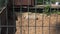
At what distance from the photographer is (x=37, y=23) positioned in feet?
5.01

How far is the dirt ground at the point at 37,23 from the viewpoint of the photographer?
152 cm

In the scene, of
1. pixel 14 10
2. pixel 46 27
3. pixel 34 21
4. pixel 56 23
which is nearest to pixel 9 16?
pixel 14 10

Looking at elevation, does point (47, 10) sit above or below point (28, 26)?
above

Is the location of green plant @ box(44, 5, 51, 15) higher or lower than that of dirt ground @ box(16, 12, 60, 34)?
higher

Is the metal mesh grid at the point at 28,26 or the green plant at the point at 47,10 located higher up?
the green plant at the point at 47,10

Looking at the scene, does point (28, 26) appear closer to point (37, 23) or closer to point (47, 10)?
point (37, 23)

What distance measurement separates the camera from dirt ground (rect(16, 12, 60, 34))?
1.52m

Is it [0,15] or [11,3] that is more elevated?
[11,3]

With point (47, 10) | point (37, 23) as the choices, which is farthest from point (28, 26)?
point (47, 10)

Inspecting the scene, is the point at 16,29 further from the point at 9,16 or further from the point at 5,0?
the point at 5,0

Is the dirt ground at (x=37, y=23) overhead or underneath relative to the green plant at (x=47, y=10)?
underneath

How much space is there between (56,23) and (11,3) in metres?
0.56

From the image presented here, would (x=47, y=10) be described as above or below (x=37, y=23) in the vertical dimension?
above

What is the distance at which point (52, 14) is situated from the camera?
1.52 m
